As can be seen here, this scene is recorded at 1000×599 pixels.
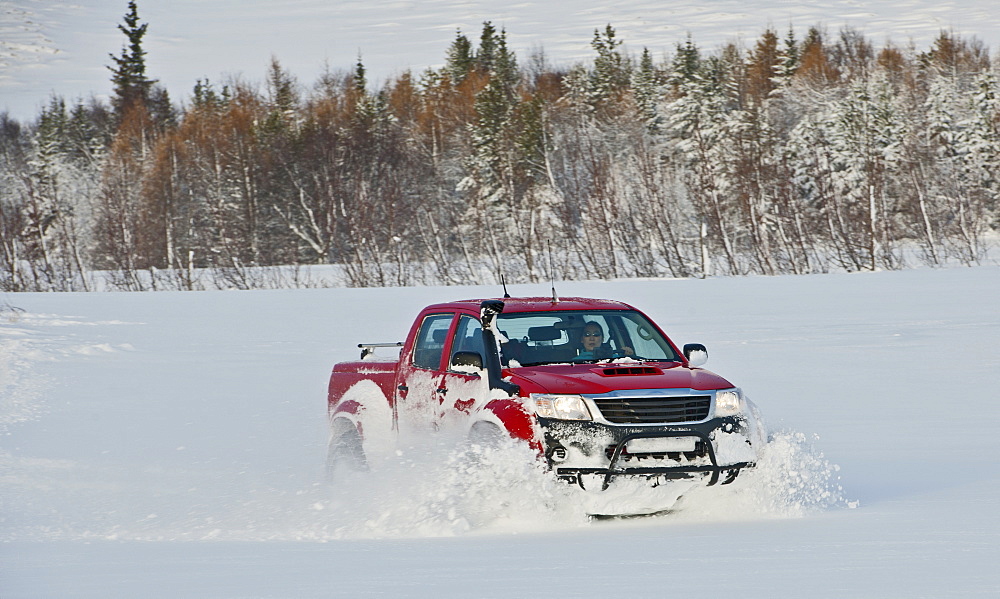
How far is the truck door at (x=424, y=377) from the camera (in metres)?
7.70

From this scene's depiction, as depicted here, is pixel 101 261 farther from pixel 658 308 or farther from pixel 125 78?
pixel 658 308

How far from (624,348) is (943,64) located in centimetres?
6551

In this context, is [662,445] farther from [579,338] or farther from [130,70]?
[130,70]

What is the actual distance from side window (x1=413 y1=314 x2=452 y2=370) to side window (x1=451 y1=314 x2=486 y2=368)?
0.46ft

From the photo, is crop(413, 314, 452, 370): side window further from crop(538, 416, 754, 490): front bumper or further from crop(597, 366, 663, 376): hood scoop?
crop(538, 416, 754, 490): front bumper

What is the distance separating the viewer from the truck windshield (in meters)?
7.44

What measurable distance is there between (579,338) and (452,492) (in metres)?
1.49

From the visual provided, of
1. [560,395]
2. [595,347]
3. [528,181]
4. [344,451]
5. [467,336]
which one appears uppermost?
[528,181]

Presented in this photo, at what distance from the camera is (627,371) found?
22.5 ft

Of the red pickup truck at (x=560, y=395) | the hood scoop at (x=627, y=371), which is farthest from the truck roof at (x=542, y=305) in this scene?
the hood scoop at (x=627, y=371)

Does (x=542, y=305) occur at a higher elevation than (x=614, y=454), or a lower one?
higher

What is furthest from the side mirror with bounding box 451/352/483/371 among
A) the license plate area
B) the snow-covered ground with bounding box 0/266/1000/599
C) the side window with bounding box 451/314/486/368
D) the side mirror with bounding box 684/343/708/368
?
the side mirror with bounding box 684/343/708/368

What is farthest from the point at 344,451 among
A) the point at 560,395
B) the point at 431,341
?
the point at 560,395

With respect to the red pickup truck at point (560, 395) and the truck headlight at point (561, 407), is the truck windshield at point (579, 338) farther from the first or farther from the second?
the truck headlight at point (561, 407)
